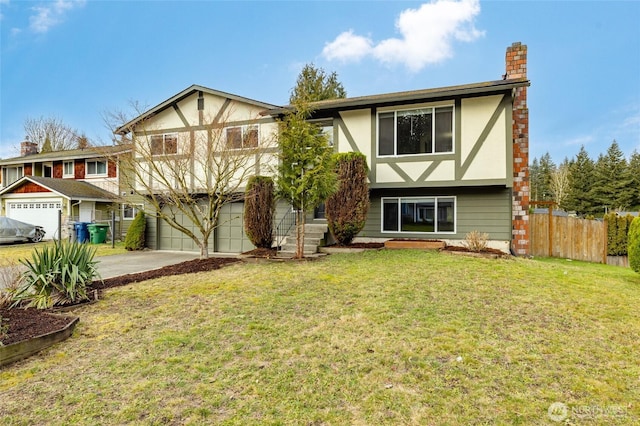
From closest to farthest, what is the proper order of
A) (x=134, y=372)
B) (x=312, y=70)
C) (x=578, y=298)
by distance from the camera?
1. (x=134, y=372)
2. (x=578, y=298)
3. (x=312, y=70)

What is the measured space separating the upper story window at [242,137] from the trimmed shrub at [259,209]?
1447 mm

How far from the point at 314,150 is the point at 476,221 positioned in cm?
601

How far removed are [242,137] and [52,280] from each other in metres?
7.67

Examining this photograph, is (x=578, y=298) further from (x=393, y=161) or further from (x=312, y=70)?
(x=312, y=70)

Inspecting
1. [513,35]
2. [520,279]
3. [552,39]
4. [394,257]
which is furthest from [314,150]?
[552,39]

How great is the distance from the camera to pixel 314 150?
9.40 m

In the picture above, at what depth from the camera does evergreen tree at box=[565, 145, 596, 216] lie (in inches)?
1572

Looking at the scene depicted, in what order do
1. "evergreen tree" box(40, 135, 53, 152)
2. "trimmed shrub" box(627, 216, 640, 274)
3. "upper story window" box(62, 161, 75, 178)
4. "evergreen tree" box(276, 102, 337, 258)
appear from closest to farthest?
"trimmed shrub" box(627, 216, 640, 274)
"evergreen tree" box(276, 102, 337, 258)
"upper story window" box(62, 161, 75, 178)
"evergreen tree" box(40, 135, 53, 152)

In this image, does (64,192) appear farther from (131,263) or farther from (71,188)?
(131,263)

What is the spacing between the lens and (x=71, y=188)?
20469mm

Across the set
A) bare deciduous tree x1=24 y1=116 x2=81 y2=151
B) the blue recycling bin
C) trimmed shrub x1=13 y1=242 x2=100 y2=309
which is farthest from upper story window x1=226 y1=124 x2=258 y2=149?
→ bare deciduous tree x1=24 y1=116 x2=81 y2=151

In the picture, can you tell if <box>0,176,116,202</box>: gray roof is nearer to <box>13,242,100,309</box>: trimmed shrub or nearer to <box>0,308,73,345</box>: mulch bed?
<box>13,242,100,309</box>: trimmed shrub

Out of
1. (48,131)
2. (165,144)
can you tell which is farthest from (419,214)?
(48,131)

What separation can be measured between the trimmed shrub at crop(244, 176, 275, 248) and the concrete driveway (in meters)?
2.39
